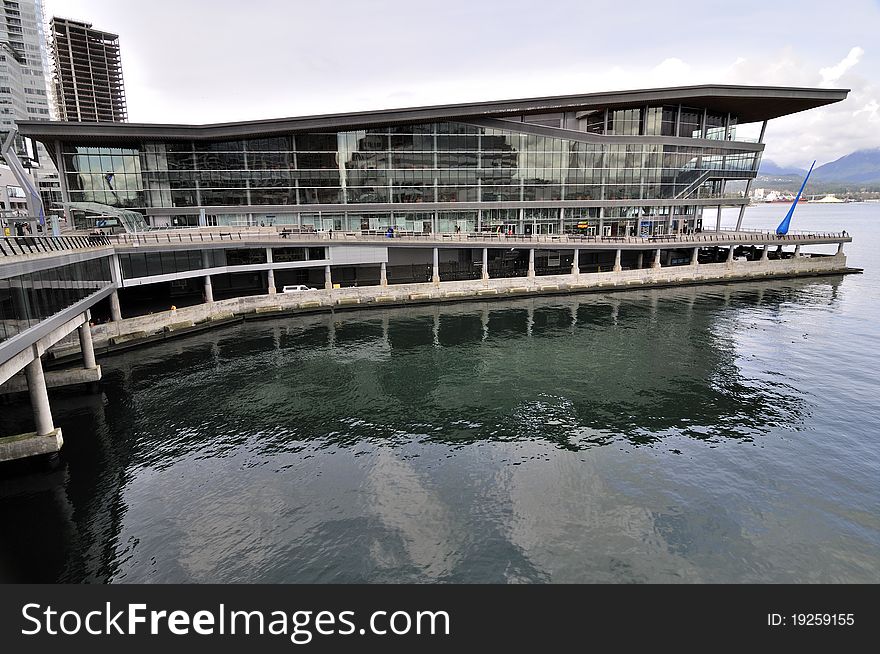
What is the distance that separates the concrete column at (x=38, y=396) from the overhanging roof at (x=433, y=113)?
6158cm

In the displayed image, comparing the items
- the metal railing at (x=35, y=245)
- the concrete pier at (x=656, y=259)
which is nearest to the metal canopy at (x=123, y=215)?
the metal railing at (x=35, y=245)

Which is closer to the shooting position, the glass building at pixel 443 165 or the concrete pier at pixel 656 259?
the glass building at pixel 443 165

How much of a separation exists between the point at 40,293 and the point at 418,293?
4606 cm


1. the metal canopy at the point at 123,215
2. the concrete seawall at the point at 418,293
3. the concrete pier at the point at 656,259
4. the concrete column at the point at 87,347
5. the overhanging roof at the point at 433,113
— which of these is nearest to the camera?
the concrete column at the point at 87,347

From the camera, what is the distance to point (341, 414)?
3569 centimetres

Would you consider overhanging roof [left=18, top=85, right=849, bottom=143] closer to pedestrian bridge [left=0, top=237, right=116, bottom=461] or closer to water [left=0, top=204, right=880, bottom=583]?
water [left=0, top=204, right=880, bottom=583]

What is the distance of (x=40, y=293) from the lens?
98.6 feet

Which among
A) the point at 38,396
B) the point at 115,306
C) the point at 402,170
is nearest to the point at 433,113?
the point at 402,170

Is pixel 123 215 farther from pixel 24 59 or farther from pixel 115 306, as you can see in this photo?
pixel 24 59

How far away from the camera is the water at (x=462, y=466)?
21.1 metres

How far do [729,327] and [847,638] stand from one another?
4790 centimetres

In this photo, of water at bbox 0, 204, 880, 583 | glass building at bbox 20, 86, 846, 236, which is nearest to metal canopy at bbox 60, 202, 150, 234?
glass building at bbox 20, 86, 846, 236

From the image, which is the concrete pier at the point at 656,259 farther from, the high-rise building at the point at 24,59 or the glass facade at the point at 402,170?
the high-rise building at the point at 24,59

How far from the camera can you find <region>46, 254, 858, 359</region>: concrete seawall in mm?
50875
